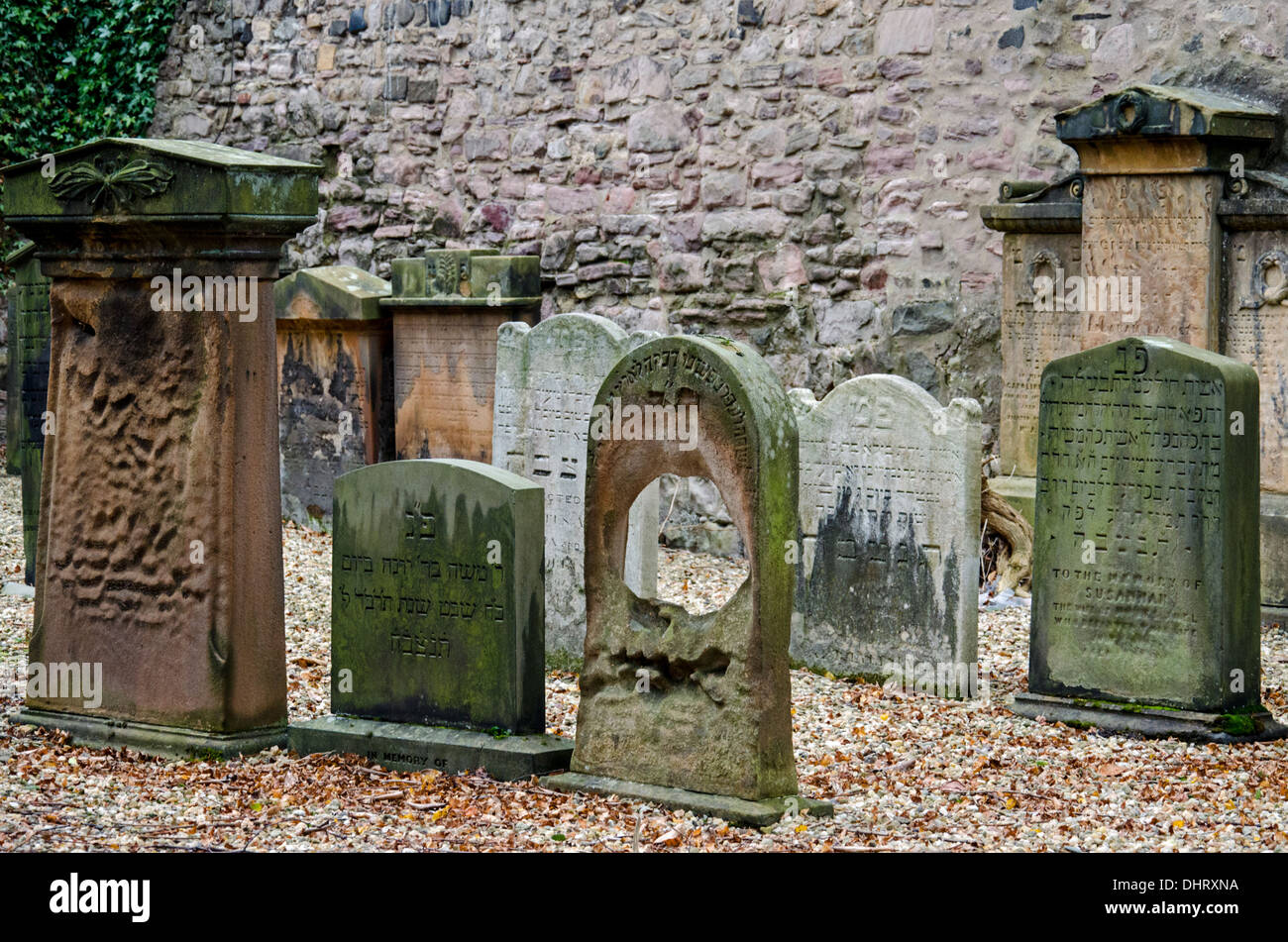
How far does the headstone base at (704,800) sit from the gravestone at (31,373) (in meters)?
4.29

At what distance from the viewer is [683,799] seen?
193 inches

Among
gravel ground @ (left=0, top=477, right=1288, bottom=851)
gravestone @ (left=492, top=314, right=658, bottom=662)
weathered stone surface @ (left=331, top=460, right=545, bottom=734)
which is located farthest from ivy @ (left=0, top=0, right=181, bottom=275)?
weathered stone surface @ (left=331, top=460, right=545, bottom=734)

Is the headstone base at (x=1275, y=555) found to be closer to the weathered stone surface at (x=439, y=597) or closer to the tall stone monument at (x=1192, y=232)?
the tall stone monument at (x=1192, y=232)

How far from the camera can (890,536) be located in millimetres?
6855

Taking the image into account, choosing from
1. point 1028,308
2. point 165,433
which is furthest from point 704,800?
point 1028,308

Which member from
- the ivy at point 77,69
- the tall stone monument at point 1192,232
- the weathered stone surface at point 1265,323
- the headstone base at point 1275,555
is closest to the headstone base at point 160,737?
the tall stone monument at point 1192,232

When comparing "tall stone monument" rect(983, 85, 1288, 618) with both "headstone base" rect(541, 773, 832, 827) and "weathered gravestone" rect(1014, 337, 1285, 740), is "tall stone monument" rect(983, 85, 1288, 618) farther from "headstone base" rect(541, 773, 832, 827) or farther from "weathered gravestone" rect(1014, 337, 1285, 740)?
"headstone base" rect(541, 773, 832, 827)

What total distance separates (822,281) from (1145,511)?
3991 mm

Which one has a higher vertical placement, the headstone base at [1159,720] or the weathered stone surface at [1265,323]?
the weathered stone surface at [1265,323]

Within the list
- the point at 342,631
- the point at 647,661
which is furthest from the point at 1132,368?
the point at 342,631

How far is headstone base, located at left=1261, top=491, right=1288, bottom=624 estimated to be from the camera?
778cm

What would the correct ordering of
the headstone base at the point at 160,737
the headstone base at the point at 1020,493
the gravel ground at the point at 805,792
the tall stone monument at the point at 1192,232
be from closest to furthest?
1. the gravel ground at the point at 805,792
2. the headstone base at the point at 160,737
3. the tall stone monument at the point at 1192,232
4. the headstone base at the point at 1020,493

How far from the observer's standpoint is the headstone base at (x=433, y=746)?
5270 millimetres

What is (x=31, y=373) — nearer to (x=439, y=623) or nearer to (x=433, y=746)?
(x=439, y=623)
